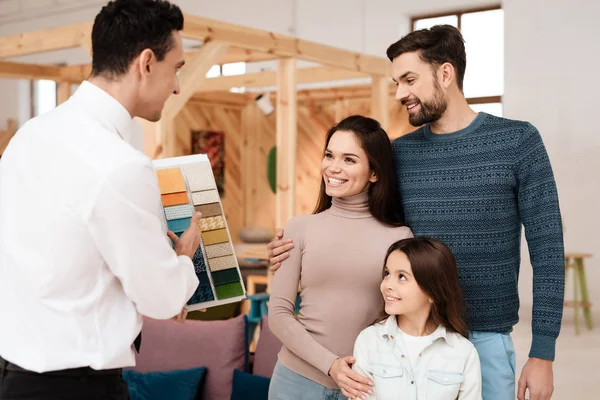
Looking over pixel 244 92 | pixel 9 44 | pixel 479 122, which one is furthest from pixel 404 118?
pixel 479 122

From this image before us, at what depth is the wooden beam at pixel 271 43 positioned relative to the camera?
186 inches

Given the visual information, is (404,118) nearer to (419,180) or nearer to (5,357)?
(419,180)

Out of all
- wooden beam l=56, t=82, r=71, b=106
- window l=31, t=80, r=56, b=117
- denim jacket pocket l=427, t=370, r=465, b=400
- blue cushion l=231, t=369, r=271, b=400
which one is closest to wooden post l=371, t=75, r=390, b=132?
wooden beam l=56, t=82, r=71, b=106

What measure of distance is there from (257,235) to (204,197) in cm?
772

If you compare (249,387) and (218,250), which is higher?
(218,250)

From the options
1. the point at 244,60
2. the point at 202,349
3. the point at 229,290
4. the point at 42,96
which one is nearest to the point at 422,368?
the point at 229,290

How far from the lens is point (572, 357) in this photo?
653cm

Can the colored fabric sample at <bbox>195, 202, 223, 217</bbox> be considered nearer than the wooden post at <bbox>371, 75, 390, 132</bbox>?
Yes

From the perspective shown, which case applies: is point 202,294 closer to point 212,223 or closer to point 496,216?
point 212,223

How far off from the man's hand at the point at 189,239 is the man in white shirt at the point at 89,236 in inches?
5.5

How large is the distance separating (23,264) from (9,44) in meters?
4.18

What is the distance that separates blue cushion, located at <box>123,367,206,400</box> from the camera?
3.67 metres

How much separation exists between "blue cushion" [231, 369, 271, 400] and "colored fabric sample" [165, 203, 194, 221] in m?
1.69

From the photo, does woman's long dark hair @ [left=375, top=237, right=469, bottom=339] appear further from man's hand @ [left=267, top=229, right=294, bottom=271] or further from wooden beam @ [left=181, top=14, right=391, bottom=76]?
wooden beam @ [left=181, top=14, right=391, bottom=76]
